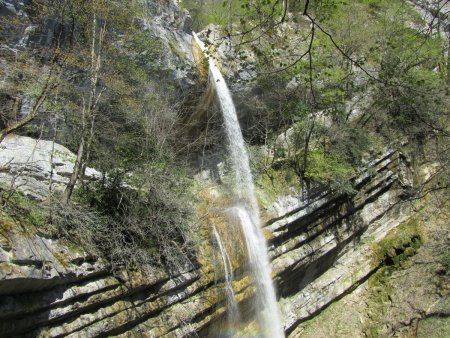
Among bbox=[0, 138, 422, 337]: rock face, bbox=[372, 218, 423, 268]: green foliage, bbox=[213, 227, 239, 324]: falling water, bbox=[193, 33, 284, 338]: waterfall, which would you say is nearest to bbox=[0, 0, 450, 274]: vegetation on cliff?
bbox=[0, 138, 422, 337]: rock face

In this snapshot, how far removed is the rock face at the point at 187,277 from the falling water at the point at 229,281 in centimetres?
28

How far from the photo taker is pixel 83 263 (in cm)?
745

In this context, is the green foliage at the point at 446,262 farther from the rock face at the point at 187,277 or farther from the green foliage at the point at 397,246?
the rock face at the point at 187,277

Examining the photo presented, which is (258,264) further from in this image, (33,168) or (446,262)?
(446,262)

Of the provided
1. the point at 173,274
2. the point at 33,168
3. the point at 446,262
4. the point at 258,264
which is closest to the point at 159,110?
the point at 33,168

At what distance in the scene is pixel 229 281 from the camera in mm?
9773

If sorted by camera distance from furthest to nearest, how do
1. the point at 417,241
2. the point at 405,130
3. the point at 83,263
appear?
1. the point at 405,130
2. the point at 417,241
3. the point at 83,263

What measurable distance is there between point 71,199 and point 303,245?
6.81 meters

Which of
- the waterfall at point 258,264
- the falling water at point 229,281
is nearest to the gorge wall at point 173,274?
the falling water at point 229,281

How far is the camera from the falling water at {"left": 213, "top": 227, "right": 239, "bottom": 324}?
9.72 meters

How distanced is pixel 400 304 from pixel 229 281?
5865 mm

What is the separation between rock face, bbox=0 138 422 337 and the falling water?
278mm

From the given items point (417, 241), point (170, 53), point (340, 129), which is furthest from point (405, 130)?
point (170, 53)

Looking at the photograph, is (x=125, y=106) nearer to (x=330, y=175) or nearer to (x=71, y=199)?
(x=71, y=199)
